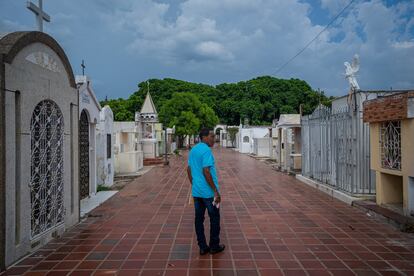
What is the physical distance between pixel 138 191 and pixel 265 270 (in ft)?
24.0

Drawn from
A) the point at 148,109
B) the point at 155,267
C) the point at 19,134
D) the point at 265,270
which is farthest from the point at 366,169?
the point at 148,109

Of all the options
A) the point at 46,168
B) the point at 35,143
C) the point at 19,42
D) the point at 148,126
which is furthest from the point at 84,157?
the point at 148,126

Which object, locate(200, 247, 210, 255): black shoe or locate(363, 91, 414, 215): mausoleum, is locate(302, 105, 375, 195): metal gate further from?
locate(200, 247, 210, 255): black shoe

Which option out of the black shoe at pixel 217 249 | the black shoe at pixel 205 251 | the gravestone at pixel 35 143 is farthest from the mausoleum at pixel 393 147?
the gravestone at pixel 35 143

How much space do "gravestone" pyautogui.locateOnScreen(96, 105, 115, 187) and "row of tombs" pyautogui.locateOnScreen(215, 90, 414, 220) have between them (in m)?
6.84

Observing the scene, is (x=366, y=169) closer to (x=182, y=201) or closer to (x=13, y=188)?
(x=182, y=201)

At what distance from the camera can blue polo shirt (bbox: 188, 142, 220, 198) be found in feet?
16.8

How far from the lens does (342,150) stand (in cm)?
994

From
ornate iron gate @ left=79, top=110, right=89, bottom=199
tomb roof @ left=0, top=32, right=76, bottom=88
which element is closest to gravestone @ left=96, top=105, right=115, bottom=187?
ornate iron gate @ left=79, top=110, right=89, bottom=199

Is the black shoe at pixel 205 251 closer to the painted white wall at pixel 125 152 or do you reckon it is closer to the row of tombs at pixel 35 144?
the row of tombs at pixel 35 144

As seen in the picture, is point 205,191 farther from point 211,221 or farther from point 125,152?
point 125,152

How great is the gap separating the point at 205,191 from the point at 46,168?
268 cm

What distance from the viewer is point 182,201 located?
31.3 ft

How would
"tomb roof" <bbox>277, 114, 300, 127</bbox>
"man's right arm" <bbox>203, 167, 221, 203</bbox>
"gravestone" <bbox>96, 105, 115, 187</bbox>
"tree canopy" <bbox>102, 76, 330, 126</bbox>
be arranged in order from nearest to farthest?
"man's right arm" <bbox>203, 167, 221, 203</bbox>
"gravestone" <bbox>96, 105, 115, 187</bbox>
"tomb roof" <bbox>277, 114, 300, 127</bbox>
"tree canopy" <bbox>102, 76, 330, 126</bbox>
